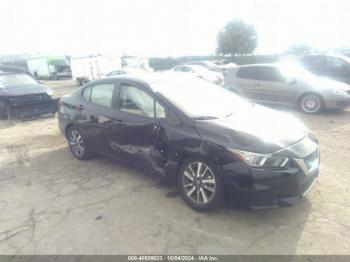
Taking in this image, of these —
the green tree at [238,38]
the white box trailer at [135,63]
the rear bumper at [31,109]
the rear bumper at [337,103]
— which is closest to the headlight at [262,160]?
the rear bumper at [337,103]

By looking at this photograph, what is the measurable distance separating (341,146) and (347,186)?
183 centimetres

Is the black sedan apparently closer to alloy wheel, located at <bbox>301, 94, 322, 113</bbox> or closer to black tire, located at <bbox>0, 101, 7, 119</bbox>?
black tire, located at <bbox>0, 101, 7, 119</bbox>

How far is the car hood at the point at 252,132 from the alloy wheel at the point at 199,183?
37cm

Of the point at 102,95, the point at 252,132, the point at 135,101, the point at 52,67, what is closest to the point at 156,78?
the point at 135,101

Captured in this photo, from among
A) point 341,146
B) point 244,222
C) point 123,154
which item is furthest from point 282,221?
point 341,146

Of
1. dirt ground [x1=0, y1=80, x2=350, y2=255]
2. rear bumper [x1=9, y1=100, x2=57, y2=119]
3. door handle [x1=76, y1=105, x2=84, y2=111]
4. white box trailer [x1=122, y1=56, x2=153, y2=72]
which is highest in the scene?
white box trailer [x1=122, y1=56, x2=153, y2=72]

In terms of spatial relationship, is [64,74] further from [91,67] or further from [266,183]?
[266,183]

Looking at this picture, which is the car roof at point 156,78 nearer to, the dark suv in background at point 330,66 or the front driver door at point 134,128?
the front driver door at point 134,128

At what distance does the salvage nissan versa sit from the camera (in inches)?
118

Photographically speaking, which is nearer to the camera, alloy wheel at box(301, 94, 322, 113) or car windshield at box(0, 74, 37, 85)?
alloy wheel at box(301, 94, 322, 113)

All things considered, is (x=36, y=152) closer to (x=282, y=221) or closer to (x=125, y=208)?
(x=125, y=208)

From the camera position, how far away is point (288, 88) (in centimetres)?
852

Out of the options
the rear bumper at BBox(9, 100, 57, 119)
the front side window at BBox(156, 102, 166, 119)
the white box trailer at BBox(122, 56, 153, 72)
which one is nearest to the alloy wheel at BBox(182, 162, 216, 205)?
the front side window at BBox(156, 102, 166, 119)

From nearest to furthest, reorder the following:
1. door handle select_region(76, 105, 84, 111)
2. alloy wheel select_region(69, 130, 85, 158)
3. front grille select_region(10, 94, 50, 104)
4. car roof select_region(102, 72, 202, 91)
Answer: car roof select_region(102, 72, 202, 91) < door handle select_region(76, 105, 84, 111) < alloy wheel select_region(69, 130, 85, 158) < front grille select_region(10, 94, 50, 104)
